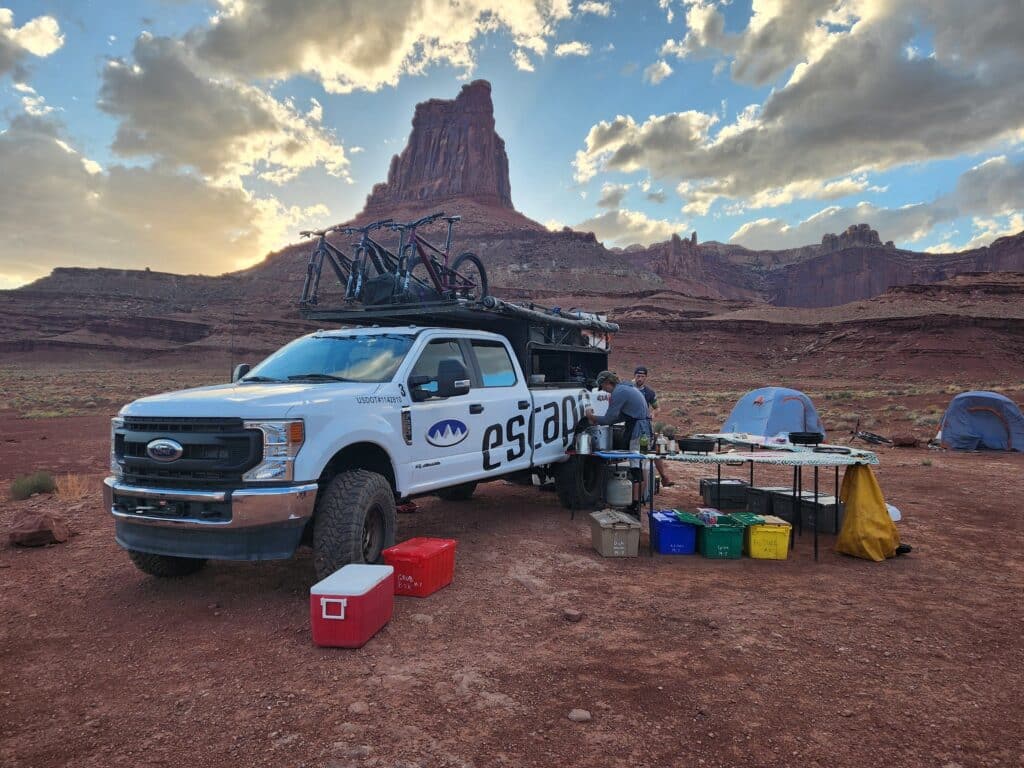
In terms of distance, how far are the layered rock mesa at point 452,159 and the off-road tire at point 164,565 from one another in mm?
149448

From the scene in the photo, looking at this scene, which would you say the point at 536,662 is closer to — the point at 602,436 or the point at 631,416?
the point at 631,416

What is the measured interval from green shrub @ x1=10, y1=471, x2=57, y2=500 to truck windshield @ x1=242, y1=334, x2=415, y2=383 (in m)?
5.76

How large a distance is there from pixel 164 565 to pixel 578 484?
5.03m

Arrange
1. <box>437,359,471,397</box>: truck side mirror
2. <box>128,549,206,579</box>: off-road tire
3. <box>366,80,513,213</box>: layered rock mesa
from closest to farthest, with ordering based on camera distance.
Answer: <box>128,549,206,579</box>: off-road tire < <box>437,359,471,397</box>: truck side mirror < <box>366,80,513,213</box>: layered rock mesa

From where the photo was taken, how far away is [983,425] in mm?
16016

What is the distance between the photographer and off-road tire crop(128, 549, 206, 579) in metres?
5.27

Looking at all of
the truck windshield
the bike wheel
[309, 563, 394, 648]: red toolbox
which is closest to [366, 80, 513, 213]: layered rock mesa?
the bike wheel

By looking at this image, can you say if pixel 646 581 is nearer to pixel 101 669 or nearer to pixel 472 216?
pixel 101 669

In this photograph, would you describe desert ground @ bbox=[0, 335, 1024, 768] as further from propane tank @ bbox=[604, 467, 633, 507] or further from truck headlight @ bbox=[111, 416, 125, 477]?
truck headlight @ bbox=[111, 416, 125, 477]

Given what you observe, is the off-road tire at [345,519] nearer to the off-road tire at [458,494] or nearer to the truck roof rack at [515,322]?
the truck roof rack at [515,322]

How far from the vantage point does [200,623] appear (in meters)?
4.61

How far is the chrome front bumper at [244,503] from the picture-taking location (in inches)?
172

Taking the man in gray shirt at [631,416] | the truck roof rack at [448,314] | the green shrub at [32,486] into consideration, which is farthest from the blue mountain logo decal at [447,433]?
the green shrub at [32,486]

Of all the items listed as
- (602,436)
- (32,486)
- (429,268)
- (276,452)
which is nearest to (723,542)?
(602,436)
